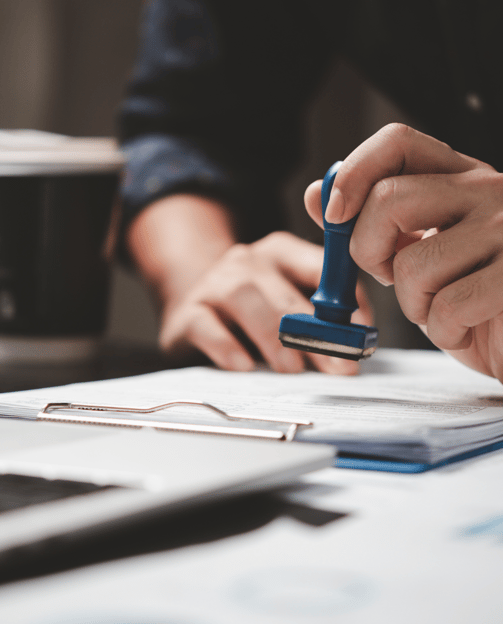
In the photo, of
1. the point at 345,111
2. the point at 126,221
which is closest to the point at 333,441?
the point at 126,221

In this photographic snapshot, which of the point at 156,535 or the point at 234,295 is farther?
the point at 234,295

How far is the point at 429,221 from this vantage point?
404 millimetres

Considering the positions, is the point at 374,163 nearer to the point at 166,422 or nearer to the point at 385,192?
the point at 385,192

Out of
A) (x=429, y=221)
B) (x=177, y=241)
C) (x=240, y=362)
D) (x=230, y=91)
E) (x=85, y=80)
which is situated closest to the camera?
(x=429, y=221)

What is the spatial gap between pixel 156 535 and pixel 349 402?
21cm

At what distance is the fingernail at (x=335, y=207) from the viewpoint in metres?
0.39

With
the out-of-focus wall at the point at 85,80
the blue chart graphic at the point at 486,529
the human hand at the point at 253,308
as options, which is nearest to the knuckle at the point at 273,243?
the human hand at the point at 253,308

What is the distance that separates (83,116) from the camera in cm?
168

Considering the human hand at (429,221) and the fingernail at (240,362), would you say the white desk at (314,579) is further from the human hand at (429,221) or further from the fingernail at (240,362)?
the fingernail at (240,362)

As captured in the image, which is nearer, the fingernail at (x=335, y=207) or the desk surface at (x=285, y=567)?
the desk surface at (x=285, y=567)

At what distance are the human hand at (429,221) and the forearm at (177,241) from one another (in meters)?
0.34

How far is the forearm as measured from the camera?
2.42 ft

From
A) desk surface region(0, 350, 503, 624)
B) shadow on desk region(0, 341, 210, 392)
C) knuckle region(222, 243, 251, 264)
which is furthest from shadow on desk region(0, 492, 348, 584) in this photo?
knuckle region(222, 243, 251, 264)

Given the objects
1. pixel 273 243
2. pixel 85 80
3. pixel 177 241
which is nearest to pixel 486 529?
pixel 273 243
